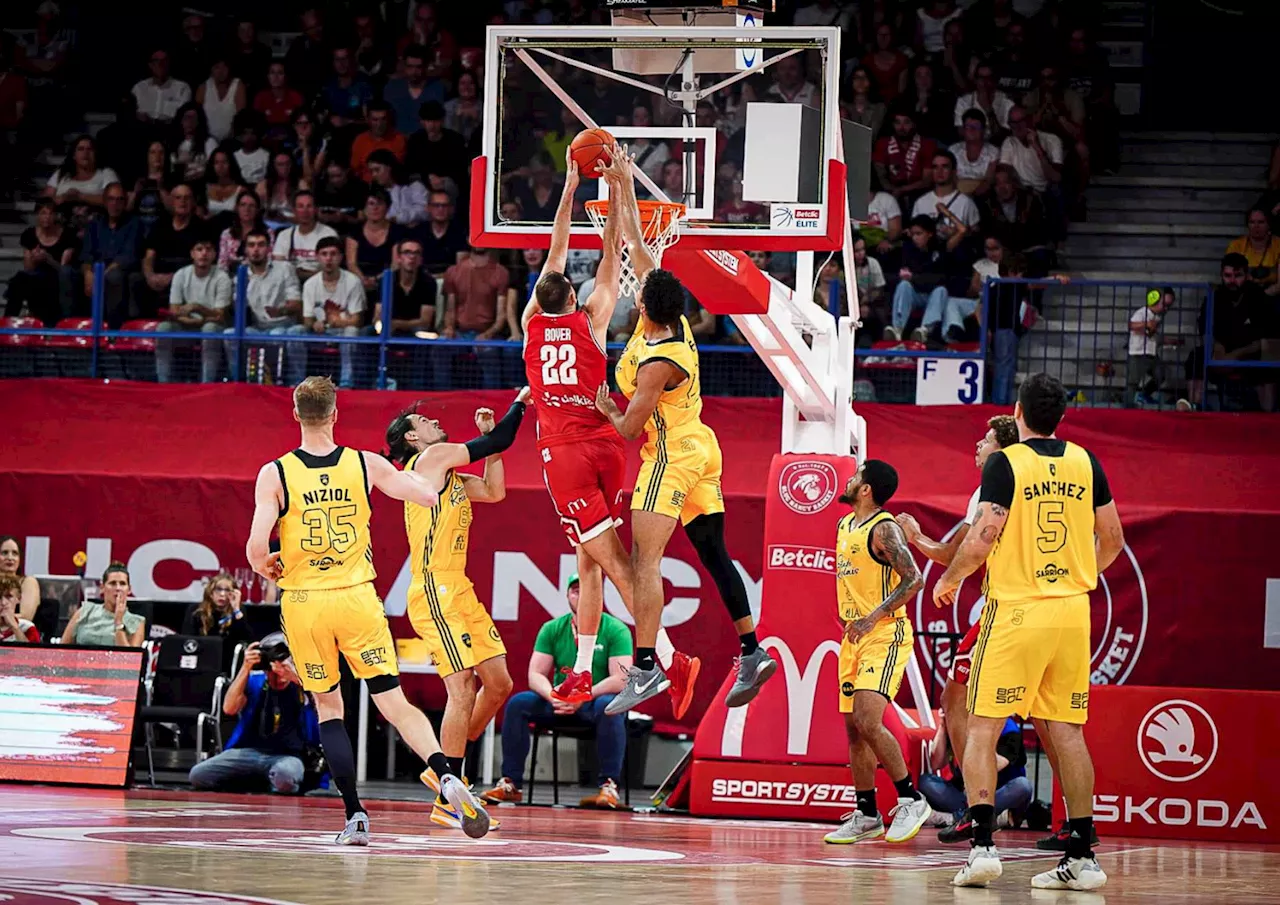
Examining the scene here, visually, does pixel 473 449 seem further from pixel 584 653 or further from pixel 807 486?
pixel 807 486

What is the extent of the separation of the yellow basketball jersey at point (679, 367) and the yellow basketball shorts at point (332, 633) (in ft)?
6.30

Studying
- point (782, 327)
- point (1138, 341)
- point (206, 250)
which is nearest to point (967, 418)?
point (1138, 341)

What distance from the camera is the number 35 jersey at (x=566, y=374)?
975 cm

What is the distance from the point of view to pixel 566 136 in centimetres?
1107

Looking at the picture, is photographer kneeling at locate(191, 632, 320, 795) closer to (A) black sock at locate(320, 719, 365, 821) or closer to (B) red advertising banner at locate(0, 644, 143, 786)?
(B) red advertising banner at locate(0, 644, 143, 786)

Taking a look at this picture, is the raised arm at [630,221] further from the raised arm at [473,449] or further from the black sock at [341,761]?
the black sock at [341,761]

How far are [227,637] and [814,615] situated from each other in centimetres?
484

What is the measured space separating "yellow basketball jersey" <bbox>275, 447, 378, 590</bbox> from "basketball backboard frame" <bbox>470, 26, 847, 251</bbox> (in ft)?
6.07

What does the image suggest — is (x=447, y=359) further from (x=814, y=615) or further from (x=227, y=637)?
(x=814, y=615)

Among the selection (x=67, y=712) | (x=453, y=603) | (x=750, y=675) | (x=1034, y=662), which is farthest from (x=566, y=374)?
(x=67, y=712)

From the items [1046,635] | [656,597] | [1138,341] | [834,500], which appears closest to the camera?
[1046,635]

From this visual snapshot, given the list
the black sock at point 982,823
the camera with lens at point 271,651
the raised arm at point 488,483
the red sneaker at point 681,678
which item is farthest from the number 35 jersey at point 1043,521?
the camera with lens at point 271,651

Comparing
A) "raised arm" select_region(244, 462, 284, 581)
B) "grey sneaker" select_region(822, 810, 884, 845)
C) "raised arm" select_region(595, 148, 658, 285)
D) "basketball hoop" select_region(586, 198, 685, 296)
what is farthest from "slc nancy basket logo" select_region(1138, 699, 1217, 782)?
"raised arm" select_region(244, 462, 284, 581)

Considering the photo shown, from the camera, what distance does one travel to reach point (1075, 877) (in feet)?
27.0
